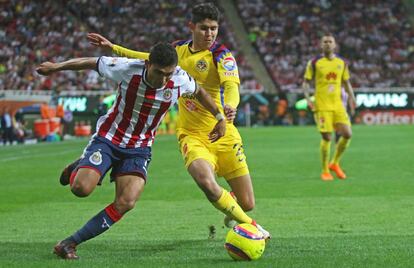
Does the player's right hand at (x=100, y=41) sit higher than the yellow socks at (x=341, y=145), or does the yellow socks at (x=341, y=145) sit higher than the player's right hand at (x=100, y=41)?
the player's right hand at (x=100, y=41)

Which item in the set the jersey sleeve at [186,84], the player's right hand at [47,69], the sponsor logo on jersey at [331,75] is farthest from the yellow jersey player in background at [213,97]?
the sponsor logo on jersey at [331,75]

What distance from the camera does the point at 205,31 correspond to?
874 cm

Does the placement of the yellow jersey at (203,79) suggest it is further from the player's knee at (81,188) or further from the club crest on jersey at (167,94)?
the player's knee at (81,188)

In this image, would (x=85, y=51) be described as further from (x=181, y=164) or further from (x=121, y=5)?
(x=181, y=164)

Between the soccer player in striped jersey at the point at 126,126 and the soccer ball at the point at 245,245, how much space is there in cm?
91

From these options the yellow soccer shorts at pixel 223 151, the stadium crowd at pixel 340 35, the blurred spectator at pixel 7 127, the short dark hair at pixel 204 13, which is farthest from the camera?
the stadium crowd at pixel 340 35

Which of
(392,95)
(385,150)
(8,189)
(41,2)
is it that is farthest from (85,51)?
(8,189)

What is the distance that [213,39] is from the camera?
348 inches

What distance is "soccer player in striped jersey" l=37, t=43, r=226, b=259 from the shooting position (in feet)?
25.2

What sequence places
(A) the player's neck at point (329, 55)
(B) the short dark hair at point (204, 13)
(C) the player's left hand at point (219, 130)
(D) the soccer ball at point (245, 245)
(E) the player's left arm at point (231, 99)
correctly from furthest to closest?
1. (A) the player's neck at point (329, 55)
2. (B) the short dark hair at point (204, 13)
3. (E) the player's left arm at point (231, 99)
4. (C) the player's left hand at point (219, 130)
5. (D) the soccer ball at point (245, 245)

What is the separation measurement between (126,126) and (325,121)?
8.38m

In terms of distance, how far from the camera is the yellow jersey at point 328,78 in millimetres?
16016

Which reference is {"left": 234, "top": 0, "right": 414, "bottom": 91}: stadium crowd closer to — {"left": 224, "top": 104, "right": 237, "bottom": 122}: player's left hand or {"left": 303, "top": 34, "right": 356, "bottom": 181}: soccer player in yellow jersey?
{"left": 303, "top": 34, "right": 356, "bottom": 181}: soccer player in yellow jersey

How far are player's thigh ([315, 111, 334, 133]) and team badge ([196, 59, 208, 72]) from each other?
291 inches
